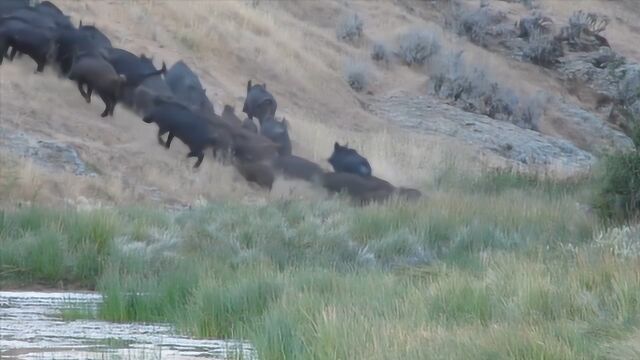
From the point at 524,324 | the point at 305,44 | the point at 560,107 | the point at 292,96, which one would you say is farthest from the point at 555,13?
the point at 524,324

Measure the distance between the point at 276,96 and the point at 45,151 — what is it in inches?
420

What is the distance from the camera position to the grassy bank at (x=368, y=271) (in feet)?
29.1

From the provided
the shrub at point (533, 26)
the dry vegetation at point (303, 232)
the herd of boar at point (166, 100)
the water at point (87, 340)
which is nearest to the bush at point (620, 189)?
the dry vegetation at point (303, 232)

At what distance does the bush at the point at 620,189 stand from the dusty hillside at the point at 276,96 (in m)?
6.25

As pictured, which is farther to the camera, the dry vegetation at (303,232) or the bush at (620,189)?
the bush at (620,189)

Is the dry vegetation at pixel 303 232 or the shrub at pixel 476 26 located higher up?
the dry vegetation at pixel 303 232

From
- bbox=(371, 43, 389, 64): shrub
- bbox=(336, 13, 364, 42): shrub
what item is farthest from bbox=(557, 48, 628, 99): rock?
bbox=(336, 13, 364, 42): shrub

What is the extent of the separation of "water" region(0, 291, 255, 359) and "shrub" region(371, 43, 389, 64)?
95.9 ft

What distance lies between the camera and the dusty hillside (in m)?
24.2

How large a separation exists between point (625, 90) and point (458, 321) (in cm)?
3099

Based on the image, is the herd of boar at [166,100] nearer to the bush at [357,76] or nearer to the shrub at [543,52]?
the bush at [357,76]

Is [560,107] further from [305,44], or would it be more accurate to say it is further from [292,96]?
[292,96]

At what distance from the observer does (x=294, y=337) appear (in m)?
9.24

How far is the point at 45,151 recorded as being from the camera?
77.7 ft
